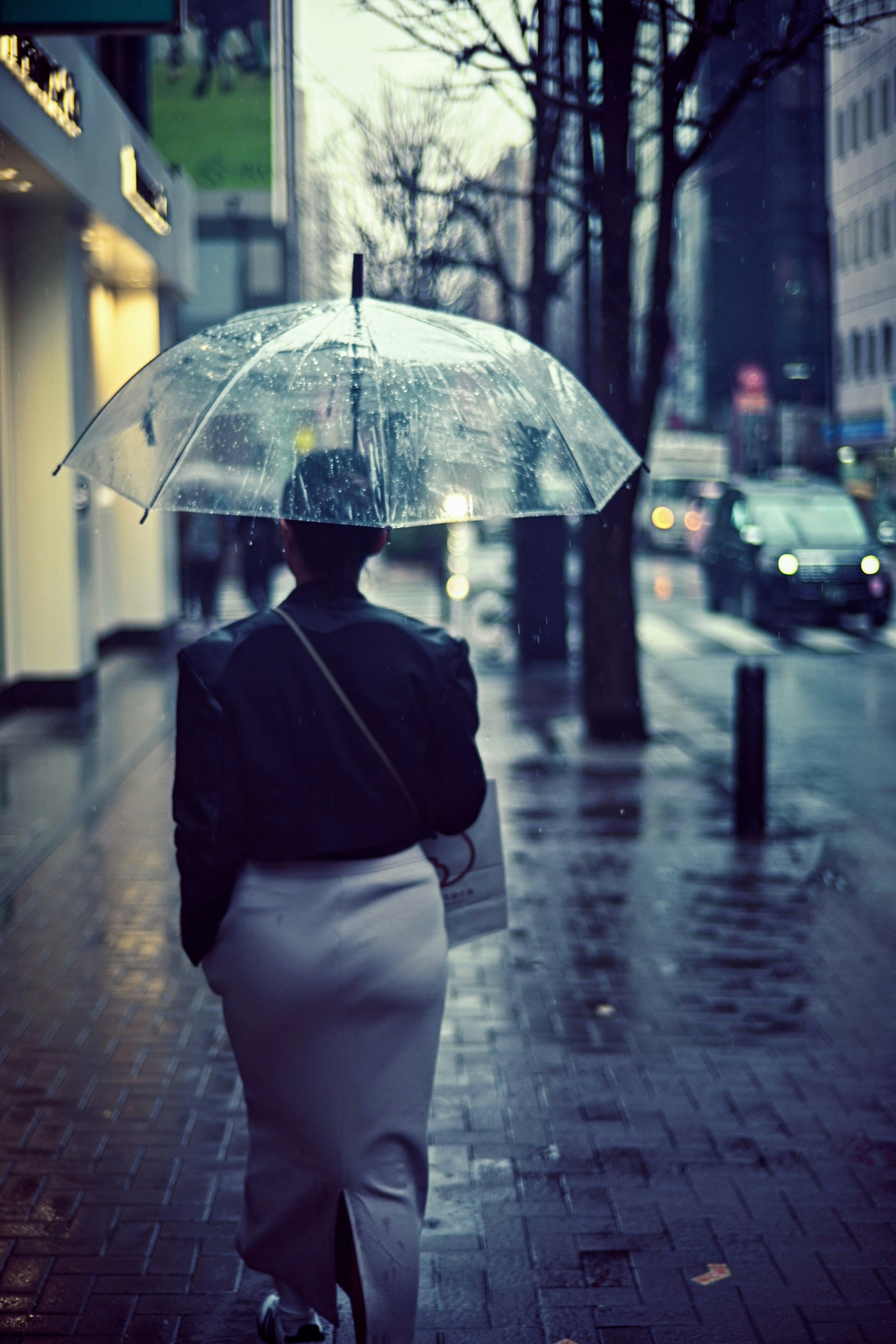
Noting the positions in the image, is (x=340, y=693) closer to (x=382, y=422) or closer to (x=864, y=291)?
(x=382, y=422)

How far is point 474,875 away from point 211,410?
1139 millimetres

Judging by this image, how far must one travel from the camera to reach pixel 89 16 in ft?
17.5

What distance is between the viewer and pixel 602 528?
1109 centimetres

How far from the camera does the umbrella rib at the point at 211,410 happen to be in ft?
10.6

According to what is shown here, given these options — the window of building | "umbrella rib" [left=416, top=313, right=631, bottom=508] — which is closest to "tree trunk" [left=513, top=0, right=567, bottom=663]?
the window of building

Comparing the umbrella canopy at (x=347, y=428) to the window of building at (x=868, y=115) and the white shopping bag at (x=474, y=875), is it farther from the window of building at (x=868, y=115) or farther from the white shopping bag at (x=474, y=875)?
the window of building at (x=868, y=115)

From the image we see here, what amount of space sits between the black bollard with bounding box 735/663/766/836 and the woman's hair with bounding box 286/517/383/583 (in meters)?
5.76

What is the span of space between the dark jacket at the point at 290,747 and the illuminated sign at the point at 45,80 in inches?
310

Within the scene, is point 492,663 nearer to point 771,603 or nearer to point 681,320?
point 771,603

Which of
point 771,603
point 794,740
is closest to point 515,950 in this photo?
point 794,740

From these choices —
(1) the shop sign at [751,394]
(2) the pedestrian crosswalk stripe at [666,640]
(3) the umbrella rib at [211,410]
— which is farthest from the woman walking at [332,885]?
(1) the shop sign at [751,394]

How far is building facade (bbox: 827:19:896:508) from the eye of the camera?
116 ft

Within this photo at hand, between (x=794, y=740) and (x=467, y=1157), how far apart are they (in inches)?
327

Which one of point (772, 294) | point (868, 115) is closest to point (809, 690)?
point (868, 115)
